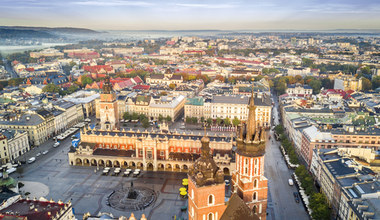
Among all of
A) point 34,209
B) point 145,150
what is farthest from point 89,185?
point 34,209

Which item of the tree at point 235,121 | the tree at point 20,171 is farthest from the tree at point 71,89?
the tree at point 235,121

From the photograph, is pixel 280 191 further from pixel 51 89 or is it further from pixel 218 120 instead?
pixel 51 89

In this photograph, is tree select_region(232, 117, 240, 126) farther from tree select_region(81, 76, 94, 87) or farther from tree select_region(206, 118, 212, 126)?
tree select_region(81, 76, 94, 87)

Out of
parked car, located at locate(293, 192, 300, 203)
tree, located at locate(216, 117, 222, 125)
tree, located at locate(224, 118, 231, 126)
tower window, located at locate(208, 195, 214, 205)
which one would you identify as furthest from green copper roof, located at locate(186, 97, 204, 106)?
tower window, located at locate(208, 195, 214, 205)

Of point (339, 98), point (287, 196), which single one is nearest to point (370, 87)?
point (339, 98)

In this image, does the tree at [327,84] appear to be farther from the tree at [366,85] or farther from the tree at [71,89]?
the tree at [71,89]

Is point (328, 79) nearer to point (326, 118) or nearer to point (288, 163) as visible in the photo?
point (326, 118)
